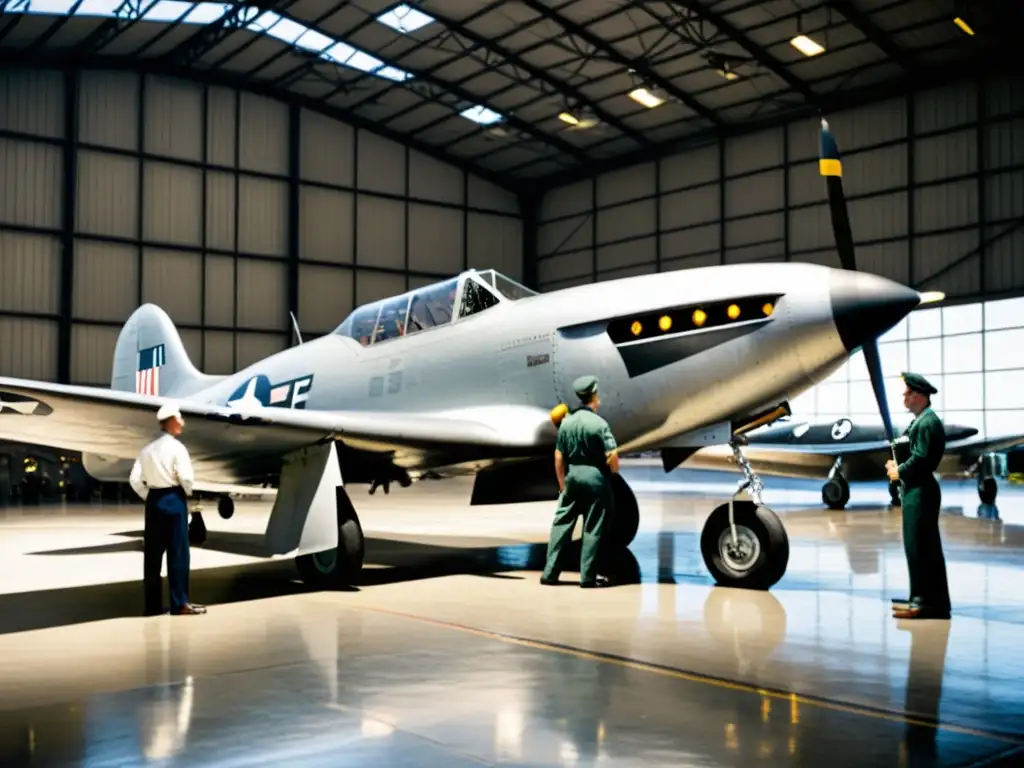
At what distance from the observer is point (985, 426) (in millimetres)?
28297

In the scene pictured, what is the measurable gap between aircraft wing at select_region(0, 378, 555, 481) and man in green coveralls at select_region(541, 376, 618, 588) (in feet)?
1.88

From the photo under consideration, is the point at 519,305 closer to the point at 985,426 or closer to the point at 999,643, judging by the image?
the point at 999,643

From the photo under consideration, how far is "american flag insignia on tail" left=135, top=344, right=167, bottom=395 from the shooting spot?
12.6 metres

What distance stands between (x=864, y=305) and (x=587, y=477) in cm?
222

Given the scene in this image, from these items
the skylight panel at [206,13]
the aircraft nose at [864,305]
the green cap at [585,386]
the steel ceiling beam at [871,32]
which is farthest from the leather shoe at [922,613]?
the skylight panel at [206,13]

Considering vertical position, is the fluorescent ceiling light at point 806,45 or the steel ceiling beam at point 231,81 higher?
the steel ceiling beam at point 231,81

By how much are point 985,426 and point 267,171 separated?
23.6m

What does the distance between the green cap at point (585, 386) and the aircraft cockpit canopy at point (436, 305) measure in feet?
4.75

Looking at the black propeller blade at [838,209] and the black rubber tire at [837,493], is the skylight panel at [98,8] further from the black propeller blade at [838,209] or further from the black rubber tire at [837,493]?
the black propeller blade at [838,209]

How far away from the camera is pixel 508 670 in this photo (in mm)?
4668

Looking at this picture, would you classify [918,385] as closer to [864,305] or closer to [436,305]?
[864,305]

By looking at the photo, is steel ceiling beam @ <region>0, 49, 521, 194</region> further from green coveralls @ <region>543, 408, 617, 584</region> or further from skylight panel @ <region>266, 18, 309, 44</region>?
green coveralls @ <region>543, 408, 617, 584</region>

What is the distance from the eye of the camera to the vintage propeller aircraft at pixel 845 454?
18484mm

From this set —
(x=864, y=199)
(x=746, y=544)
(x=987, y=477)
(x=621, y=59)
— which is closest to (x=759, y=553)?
(x=746, y=544)
